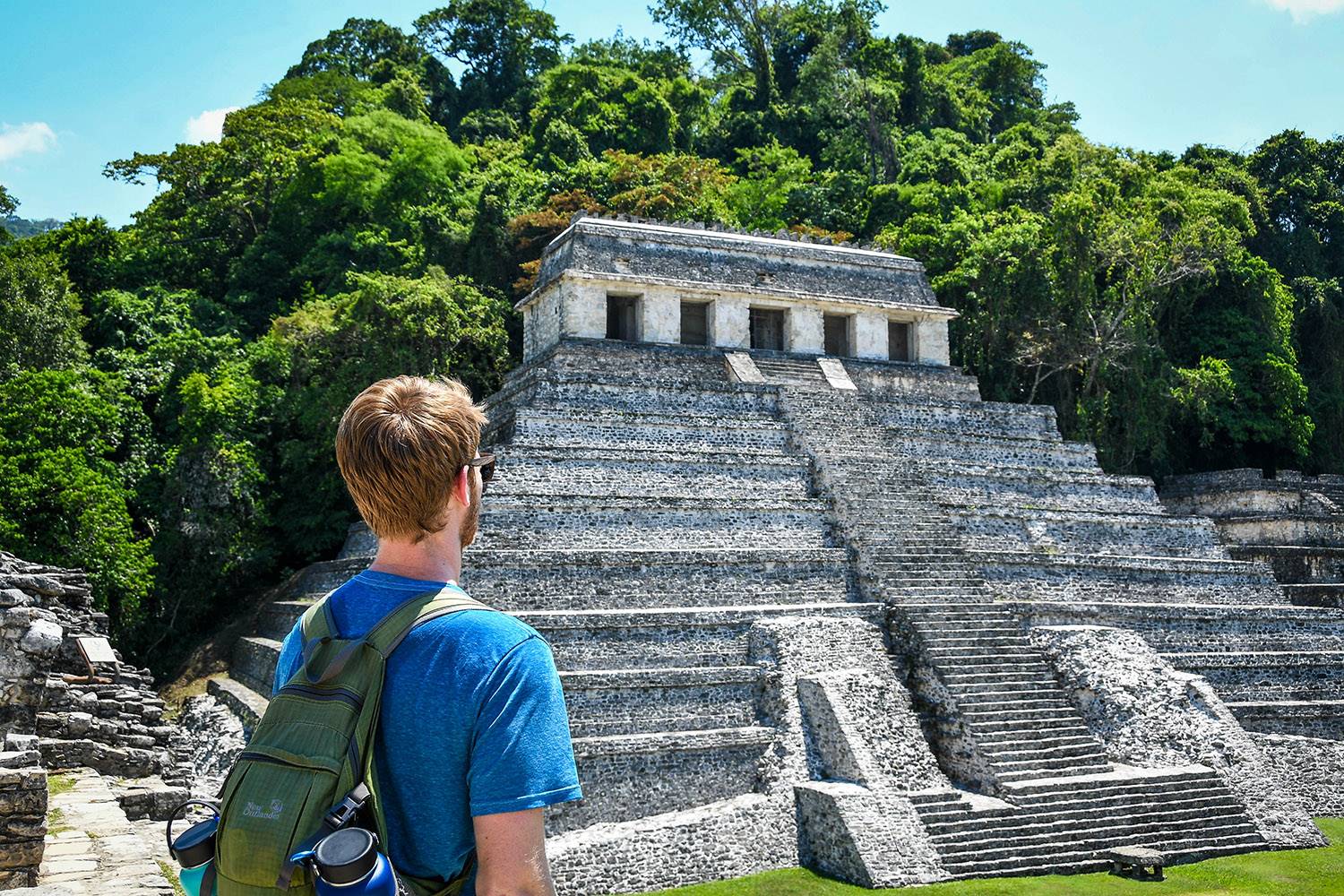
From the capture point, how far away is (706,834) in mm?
11672

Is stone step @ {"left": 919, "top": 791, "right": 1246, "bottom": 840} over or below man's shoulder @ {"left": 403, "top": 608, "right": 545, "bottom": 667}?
below

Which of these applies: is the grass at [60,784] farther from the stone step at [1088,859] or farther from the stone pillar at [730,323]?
the stone pillar at [730,323]

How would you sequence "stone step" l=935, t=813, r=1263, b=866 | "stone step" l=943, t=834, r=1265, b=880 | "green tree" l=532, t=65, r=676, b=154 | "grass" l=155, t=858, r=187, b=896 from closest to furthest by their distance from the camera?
"grass" l=155, t=858, r=187, b=896, "stone step" l=943, t=834, r=1265, b=880, "stone step" l=935, t=813, r=1263, b=866, "green tree" l=532, t=65, r=676, b=154

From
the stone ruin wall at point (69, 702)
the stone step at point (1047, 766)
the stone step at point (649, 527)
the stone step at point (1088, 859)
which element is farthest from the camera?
the stone step at point (649, 527)

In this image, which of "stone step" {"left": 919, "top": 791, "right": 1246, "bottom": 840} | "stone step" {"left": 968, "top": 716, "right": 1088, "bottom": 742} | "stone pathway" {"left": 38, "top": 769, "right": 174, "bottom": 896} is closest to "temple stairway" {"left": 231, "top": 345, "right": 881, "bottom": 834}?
"stone step" {"left": 919, "top": 791, "right": 1246, "bottom": 840}

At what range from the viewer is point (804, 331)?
23688 millimetres

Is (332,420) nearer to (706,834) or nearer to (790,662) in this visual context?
(790,662)

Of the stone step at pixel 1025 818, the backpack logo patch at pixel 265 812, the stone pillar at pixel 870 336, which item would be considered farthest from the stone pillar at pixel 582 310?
the backpack logo patch at pixel 265 812

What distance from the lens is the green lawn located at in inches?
442

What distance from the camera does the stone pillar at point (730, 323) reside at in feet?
75.2

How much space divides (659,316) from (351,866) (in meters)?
20.8

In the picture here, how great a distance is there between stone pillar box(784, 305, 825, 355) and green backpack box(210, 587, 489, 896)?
70.9 feet

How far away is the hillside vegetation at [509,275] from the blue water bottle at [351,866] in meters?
19.1

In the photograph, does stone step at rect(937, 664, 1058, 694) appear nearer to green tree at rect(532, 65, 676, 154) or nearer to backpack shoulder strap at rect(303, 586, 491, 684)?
backpack shoulder strap at rect(303, 586, 491, 684)
